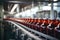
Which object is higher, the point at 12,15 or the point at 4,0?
the point at 4,0

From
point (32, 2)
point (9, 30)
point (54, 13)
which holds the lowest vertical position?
point (9, 30)

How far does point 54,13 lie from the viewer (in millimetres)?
4074

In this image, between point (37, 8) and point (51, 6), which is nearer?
point (37, 8)

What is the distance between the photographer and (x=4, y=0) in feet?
10.6

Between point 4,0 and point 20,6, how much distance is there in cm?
38

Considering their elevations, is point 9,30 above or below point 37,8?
below

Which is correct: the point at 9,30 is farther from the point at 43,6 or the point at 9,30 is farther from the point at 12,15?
the point at 43,6

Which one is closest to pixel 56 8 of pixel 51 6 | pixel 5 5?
pixel 51 6

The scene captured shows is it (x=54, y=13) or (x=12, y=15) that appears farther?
(x=54, y=13)

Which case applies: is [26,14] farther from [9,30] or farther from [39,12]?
[9,30]

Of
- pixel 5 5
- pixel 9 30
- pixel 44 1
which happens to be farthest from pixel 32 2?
pixel 9 30

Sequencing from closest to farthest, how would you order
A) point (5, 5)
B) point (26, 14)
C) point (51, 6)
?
point (26, 14)
point (5, 5)
point (51, 6)

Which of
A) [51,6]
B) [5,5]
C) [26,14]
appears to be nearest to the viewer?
[26,14]

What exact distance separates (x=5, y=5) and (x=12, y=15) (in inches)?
14.3
